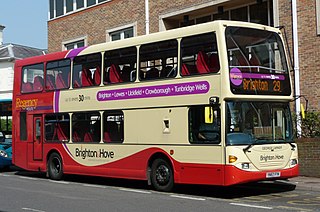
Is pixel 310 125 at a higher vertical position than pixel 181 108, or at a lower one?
lower

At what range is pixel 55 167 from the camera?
17.3m

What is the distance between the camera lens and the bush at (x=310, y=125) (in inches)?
662

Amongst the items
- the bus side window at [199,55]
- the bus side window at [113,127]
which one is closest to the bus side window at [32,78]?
the bus side window at [113,127]

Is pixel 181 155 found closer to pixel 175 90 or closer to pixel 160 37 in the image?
pixel 175 90

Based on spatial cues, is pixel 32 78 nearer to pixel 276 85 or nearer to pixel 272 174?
pixel 276 85

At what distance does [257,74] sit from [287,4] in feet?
23.7

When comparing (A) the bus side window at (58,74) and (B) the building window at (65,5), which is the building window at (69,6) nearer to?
(B) the building window at (65,5)

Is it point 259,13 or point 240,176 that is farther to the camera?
point 259,13

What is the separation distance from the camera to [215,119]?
39.8 feet

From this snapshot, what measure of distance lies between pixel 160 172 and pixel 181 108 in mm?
1777

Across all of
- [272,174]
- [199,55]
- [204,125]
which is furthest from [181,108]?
[272,174]

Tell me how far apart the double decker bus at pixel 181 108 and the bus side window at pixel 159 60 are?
26 millimetres

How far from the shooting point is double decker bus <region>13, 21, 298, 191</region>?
1206 centimetres

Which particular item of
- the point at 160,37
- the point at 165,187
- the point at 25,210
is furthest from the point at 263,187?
the point at 25,210
